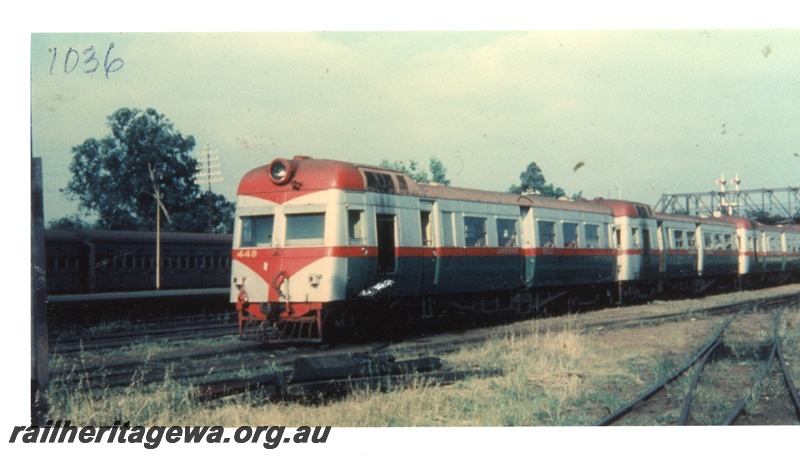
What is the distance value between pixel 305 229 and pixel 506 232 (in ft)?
18.4

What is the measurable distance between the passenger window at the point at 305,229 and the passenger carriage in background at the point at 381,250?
0.05 feet

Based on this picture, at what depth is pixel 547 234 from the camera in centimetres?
1739

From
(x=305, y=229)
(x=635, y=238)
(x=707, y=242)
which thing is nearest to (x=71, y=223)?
(x=305, y=229)

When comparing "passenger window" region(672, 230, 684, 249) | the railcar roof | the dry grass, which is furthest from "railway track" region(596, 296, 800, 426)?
"passenger window" region(672, 230, 684, 249)

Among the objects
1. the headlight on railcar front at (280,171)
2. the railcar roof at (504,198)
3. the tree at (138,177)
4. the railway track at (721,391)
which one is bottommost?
the railway track at (721,391)

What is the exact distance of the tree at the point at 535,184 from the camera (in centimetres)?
4702

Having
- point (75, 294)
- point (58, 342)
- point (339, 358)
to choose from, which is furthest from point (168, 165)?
point (339, 358)

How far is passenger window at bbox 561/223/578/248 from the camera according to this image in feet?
59.4

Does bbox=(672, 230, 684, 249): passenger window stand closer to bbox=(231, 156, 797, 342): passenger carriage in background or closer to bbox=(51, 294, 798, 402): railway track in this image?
bbox=(231, 156, 797, 342): passenger carriage in background

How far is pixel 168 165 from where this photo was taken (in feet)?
96.4

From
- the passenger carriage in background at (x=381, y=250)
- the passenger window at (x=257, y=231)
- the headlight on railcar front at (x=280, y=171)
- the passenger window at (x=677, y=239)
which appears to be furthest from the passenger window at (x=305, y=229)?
the passenger window at (x=677, y=239)

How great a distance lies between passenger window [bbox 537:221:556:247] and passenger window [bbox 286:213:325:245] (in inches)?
265

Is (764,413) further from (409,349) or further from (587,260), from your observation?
(587,260)

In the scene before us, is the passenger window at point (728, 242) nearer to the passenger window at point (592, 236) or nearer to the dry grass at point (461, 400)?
the passenger window at point (592, 236)
